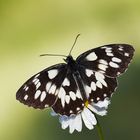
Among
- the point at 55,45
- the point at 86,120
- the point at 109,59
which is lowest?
the point at 86,120

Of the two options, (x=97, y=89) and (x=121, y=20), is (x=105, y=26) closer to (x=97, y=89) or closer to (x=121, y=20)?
(x=121, y=20)

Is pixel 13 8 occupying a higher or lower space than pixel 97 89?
higher

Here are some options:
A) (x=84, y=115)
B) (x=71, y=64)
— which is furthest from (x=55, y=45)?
(x=84, y=115)

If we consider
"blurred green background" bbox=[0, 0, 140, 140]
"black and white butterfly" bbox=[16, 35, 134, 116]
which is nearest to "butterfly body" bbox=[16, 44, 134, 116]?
"black and white butterfly" bbox=[16, 35, 134, 116]

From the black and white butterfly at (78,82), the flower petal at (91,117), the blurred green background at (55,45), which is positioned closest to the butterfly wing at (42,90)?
the black and white butterfly at (78,82)

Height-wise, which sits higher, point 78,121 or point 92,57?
point 92,57

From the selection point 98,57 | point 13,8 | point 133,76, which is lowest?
point 133,76

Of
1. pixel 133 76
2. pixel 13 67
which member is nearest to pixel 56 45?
pixel 13 67

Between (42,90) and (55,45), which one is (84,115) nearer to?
(42,90)
